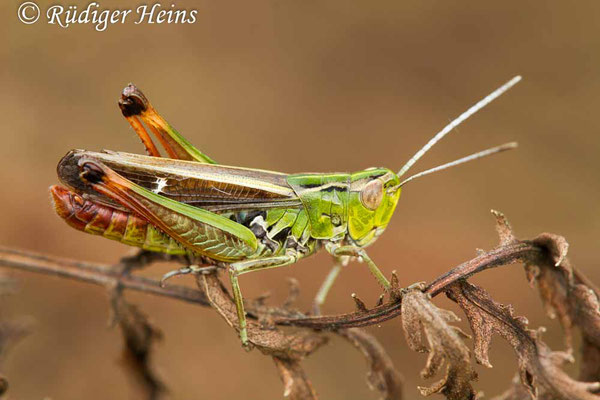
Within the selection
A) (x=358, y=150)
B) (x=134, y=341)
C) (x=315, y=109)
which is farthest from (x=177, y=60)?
(x=134, y=341)

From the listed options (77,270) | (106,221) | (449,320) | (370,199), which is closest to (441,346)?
(449,320)

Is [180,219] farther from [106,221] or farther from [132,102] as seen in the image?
[132,102]

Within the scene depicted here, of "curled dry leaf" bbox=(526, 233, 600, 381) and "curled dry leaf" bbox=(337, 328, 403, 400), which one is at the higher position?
"curled dry leaf" bbox=(337, 328, 403, 400)

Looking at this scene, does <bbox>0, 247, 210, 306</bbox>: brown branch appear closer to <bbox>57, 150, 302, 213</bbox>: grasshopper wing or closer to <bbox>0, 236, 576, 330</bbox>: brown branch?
<bbox>0, 236, 576, 330</bbox>: brown branch

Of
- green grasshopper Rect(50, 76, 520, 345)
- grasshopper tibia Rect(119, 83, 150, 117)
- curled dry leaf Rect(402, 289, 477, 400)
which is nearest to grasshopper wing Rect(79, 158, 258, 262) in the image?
green grasshopper Rect(50, 76, 520, 345)

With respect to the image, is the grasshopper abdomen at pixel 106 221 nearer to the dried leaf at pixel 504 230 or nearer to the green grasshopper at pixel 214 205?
the green grasshopper at pixel 214 205

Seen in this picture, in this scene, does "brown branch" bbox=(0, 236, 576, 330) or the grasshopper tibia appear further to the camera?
the grasshopper tibia

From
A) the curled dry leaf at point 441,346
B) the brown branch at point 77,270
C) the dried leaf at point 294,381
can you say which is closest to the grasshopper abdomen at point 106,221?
the brown branch at point 77,270

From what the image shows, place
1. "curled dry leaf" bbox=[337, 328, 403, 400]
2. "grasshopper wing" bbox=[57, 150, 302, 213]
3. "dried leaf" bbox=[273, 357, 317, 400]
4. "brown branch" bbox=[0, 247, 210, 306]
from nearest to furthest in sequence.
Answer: "dried leaf" bbox=[273, 357, 317, 400], "curled dry leaf" bbox=[337, 328, 403, 400], "grasshopper wing" bbox=[57, 150, 302, 213], "brown branch" bbox=[0, 247, 210, 306]
